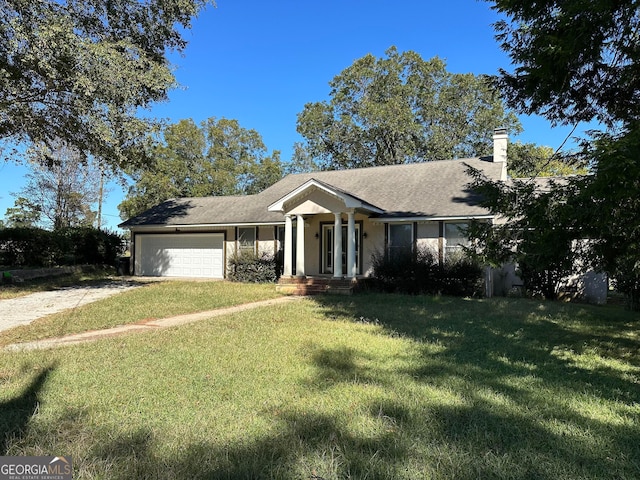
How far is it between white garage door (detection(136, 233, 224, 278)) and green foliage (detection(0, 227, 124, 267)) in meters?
2.33

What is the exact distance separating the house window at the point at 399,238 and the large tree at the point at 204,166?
24.5 metres

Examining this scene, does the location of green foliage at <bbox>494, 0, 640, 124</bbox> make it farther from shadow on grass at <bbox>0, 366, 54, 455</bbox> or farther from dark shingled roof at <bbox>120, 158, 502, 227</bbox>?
shadow on grass at <bbox>0, 366, 54, 455</bbox>

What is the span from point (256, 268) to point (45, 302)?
7985 millimetres

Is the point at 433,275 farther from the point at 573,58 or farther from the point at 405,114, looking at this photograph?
the point at 405,114

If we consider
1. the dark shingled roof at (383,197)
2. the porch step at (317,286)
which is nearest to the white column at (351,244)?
the porch step at (317,286)

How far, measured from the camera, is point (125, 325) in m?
8.63

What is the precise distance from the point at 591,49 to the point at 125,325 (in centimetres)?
959

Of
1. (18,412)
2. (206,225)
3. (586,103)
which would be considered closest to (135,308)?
(18,412)

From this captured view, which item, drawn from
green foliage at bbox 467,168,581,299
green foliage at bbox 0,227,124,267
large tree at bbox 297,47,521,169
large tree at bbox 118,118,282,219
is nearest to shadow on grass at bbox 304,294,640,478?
green foliage at bbox 467,168,581,299

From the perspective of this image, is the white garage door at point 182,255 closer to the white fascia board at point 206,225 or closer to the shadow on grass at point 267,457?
the white fascia board at point 206,225

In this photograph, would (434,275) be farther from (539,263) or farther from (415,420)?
(415,420)

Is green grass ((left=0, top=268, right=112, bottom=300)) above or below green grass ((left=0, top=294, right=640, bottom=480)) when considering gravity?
above

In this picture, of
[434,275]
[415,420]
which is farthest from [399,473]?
[434,275]

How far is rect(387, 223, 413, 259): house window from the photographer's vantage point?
16453mm
